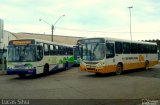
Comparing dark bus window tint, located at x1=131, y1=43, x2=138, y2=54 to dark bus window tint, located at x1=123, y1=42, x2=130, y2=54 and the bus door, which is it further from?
the bus door

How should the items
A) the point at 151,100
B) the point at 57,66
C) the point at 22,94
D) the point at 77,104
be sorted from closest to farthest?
the point at 77,104 < the point at 151,100 < the point at 22,94 < the point at 57,66

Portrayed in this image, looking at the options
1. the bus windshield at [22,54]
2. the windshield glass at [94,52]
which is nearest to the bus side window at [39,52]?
the bus windshield at [22,54]

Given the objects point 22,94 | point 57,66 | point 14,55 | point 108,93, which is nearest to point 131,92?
point 108,93

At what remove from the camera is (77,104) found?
11.2 m

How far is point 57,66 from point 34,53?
6035 mm

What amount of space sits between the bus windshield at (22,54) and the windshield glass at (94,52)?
386cm

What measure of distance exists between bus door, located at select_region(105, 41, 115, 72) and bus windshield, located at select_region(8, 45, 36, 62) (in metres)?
5.23

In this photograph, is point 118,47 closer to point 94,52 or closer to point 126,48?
point 126,48

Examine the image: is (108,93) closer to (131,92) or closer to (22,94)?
(131,92)

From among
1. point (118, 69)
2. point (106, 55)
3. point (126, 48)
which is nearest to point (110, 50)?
point (106, 55)

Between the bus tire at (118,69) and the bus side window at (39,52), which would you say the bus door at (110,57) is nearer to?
the bus tire at (118,69)

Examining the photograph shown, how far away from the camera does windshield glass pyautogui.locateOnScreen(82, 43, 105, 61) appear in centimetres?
2298

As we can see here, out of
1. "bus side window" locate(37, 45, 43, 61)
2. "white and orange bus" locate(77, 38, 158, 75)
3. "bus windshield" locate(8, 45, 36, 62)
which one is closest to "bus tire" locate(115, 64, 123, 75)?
"white and orange bus" locate(77, 38, 158, 75)

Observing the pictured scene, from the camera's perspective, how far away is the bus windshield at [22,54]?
2234 centimetres
